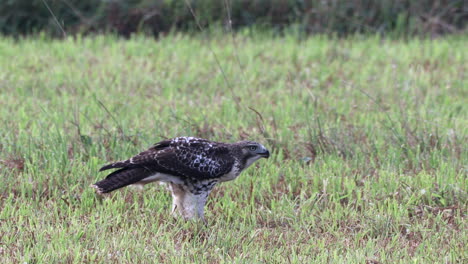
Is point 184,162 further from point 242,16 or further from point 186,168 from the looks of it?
point 242,16

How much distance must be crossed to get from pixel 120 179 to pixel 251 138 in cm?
224

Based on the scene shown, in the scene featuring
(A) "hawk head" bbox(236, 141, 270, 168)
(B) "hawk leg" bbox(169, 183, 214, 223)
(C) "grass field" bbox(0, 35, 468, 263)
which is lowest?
(C) "grass field" bbox(0, 35, 468, 263)

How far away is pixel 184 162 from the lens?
17.9 feet

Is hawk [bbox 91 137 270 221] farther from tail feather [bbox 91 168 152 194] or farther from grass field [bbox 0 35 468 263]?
grass field [bbox 0 35 468 263]

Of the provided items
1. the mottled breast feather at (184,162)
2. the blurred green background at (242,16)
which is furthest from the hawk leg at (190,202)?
the blurred green background at (242,16)

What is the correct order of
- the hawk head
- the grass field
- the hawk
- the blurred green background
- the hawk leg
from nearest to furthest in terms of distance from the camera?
the grass field, the hawk, the hawk leg, the hawk head, the blurred green background

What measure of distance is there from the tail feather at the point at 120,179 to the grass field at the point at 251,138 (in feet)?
0.90

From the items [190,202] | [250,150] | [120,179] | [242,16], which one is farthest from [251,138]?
[242,16]

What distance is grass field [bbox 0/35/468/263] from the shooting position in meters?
5.23

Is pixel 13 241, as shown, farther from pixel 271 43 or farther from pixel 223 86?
pixel 271 43

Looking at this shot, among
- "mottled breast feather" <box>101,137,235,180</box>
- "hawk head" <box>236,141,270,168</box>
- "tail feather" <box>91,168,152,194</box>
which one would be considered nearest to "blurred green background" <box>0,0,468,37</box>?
"hawk head" <box>236,141,270,168</box>

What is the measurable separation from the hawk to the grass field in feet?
0.72

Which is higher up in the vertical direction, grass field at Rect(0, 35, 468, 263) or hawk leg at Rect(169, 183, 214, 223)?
hawk leg at Rect(169, 183, 214, 223)

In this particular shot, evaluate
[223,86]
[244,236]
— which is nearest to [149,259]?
[244,236]
